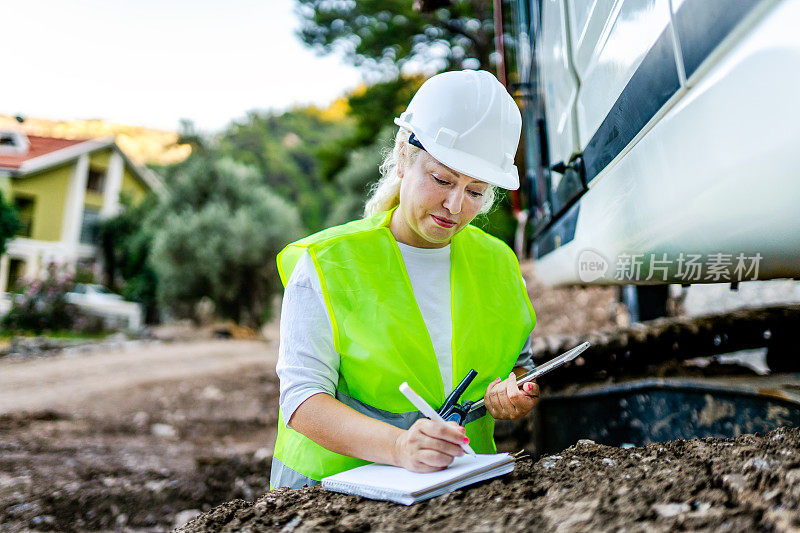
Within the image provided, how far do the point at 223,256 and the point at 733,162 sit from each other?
16.3 meters

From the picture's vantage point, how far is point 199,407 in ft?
23.7

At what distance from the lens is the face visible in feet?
5.69

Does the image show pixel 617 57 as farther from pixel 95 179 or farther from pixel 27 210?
pixel 95 179

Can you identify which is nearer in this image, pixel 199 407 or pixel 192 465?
pixel 192 465

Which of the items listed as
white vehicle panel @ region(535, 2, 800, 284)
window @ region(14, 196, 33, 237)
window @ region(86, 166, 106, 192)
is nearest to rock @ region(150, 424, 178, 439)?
white vehicle panel @ region(535, 2, 800, 284)

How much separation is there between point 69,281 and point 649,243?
628 inches

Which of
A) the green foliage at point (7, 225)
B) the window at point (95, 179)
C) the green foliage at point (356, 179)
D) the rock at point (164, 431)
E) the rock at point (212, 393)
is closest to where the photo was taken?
the rock at point (164, 431)

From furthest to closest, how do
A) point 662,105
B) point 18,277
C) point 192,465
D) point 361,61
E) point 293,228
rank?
point 293,228, point 361,61, point 18,277, point 192,465, point 662,105

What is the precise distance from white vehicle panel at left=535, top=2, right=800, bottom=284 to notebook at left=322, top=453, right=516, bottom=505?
0.71 metres

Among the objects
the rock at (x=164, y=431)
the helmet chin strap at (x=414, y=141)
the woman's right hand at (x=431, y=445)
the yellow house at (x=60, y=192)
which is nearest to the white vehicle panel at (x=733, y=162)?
the helmet chin strap at (x=414, y=141)

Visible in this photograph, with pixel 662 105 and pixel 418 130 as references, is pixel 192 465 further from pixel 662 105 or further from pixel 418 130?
pixel 662 105

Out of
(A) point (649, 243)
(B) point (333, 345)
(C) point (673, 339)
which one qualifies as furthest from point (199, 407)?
(A) point (649, 243)

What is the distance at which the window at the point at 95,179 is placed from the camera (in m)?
22.0

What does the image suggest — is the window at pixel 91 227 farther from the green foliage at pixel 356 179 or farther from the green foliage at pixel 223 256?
the green foliage at pixel 356 179
